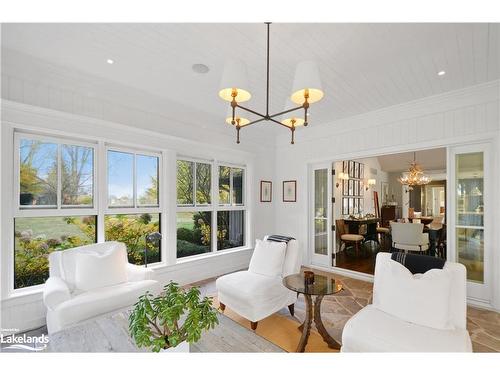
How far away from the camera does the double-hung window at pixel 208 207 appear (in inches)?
160

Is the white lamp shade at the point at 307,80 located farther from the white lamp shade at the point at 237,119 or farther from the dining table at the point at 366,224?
the dining table at the point at 366,224

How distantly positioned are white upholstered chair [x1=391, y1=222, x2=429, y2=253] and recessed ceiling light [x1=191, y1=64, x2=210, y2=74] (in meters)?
4.57

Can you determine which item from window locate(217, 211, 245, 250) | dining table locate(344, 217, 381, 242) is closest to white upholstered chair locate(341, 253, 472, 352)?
Result: window locate(217, 211, 245, 250)

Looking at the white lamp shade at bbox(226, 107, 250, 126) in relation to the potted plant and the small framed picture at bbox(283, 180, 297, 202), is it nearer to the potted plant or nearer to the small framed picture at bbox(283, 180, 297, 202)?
the potted plant

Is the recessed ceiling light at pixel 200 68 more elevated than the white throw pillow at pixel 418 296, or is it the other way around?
the recessed ceiling light at pixel 200 68

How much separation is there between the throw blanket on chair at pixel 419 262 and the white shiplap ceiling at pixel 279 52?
76.9 inches

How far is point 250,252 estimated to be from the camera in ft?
16.2

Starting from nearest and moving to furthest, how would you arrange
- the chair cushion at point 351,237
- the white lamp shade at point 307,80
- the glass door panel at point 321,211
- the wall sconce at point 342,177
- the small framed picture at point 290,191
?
the white lamp shade at point 307,80 < the glass door panel at point 321,211 < the small framed picture at point 290,191 < the chair cushion at point 351,237 < the wall sconce at point 342,177

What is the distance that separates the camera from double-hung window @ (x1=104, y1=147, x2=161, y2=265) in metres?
3.29

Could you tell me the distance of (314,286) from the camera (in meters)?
2.31

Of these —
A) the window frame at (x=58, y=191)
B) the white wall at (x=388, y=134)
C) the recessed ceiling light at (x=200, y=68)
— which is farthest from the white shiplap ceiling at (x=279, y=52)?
the window frame at (x=58, y=191)
